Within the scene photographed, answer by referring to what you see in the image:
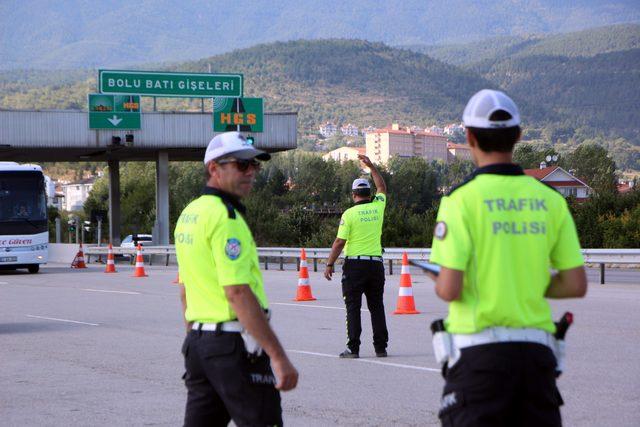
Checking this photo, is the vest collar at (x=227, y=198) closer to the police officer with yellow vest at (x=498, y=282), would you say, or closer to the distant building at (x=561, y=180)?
the police officer with yellow vest at (x=498, y=282)

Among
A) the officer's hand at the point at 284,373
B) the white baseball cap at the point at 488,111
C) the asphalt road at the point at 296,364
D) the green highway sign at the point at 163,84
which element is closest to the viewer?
the white baseball cap at the point at 488,111

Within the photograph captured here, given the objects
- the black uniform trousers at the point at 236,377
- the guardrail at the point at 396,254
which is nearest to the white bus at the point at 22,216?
the guardrail at the point at 396,254

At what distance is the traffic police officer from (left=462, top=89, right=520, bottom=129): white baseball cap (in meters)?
7.55

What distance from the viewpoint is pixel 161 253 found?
4191cm

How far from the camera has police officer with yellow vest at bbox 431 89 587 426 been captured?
4.45 meters

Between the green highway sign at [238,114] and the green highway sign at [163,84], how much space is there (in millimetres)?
1293

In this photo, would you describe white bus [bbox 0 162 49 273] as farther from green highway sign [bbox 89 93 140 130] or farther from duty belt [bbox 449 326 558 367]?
duty belt [bbox 449 326 558 367]

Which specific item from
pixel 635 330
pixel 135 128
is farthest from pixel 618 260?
pixel 135 128

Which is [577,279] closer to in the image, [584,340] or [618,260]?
[584,340]

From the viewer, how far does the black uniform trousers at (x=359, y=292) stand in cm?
1222

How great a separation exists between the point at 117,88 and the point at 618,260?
26.7 metres

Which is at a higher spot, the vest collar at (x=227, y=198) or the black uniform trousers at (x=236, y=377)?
the vest collar at (x=227, y=198)

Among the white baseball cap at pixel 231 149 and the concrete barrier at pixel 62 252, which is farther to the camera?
the concrete barrier at pixel 62 252

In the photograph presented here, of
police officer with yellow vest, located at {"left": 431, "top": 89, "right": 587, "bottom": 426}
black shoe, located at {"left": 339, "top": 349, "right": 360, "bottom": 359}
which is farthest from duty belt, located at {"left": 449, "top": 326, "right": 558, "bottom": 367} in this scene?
black shoe, located at {"left": 339, "top": 349, "right": 360, "bottom": 359}
